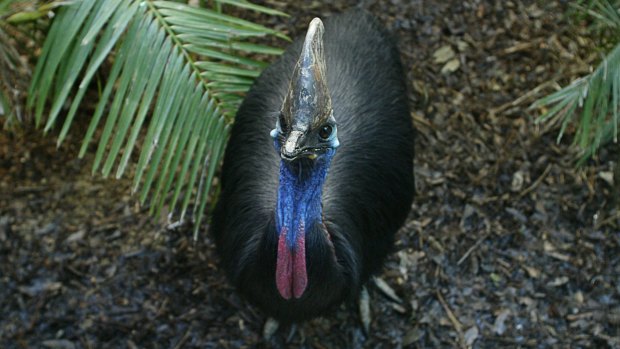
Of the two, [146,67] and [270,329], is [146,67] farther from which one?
[270,329]

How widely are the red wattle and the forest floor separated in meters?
1.02

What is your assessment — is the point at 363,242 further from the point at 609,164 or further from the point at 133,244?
the point at 609,164

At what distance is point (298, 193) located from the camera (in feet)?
7.55

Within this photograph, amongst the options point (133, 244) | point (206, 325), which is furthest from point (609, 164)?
point (133, 244)

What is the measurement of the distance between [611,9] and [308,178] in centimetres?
168

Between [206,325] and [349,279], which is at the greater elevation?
[349,279]

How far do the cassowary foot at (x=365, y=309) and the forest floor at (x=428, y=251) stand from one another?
0.14ft

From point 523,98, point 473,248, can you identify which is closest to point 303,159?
point 473,248

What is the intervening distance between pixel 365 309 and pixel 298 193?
4.59 feet

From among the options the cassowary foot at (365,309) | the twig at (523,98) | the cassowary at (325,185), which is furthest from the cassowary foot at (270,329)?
the twig at (523,98)

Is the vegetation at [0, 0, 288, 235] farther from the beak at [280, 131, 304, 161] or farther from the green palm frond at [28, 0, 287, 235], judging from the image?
the beak at [280, 131, 304, 161]

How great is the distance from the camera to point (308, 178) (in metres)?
2.28

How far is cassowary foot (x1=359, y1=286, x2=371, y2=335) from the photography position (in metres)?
3.52

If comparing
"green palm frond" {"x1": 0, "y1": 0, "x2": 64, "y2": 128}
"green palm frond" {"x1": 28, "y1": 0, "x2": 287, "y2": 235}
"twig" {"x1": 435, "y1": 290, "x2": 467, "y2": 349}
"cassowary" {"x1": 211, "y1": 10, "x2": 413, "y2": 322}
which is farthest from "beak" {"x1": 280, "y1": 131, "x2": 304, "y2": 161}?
"twig" {"x1": 435, "y1": 290, "x2": 467, "y2": 349}
